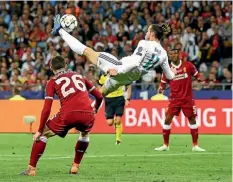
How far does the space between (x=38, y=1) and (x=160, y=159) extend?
18438 mm

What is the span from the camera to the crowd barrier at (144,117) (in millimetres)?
26062

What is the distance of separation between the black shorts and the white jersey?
6418mm

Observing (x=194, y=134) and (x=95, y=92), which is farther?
(x=194, y=134)

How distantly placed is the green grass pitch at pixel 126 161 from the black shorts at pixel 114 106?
0.79 metres

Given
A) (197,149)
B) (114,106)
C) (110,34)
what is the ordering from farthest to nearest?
(110,34)
(114,106)
(197,149)

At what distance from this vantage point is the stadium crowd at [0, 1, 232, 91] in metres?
29.4

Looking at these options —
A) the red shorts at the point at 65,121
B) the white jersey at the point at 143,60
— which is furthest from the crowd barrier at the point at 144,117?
the red shorts at the point at 65,121

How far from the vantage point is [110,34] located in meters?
31.5

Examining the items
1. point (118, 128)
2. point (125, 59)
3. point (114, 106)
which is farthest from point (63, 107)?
point (114, 106)

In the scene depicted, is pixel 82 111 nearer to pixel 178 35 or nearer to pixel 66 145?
pixel 66 145

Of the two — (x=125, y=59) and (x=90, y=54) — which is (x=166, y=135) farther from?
(x=90, y=54)

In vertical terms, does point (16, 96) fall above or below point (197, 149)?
above

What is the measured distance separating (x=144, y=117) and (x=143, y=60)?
11.4 meters

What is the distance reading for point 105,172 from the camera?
45.5 ft
